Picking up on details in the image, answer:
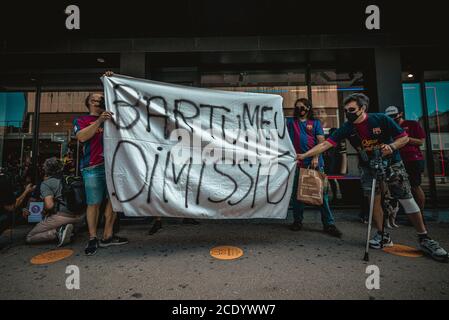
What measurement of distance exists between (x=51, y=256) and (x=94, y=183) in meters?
0.97

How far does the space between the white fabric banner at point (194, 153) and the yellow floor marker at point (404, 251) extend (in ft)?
4.27

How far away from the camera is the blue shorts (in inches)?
104

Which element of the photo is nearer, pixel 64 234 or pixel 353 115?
pixel 353 115

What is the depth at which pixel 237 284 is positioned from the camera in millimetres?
1899

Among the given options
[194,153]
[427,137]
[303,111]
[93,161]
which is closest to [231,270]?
[194,153]

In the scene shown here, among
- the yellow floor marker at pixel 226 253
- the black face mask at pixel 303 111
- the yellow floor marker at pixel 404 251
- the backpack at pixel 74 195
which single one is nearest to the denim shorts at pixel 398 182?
the yellow floor marker at pixel 404 251

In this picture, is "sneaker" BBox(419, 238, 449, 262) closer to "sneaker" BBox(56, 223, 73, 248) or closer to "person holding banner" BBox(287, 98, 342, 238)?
"person holding banner" BBox(287, 98, 342, 238)

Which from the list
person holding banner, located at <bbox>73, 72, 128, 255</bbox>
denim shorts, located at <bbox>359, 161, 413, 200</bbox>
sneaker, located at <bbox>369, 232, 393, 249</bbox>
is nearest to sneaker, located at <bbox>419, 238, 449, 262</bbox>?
sneaker, located at <bbox>369, 232, 393, 249</bbox>

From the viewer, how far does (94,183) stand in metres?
2.65

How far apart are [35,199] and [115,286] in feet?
10.1

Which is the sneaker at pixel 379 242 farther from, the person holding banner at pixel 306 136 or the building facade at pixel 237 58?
the building facade at pixel 237 58

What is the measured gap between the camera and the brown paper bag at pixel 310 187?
2.71 m

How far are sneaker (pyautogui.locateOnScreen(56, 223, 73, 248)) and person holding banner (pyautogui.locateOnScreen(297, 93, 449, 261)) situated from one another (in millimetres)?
3202

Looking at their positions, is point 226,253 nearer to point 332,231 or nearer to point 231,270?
point 231,270
